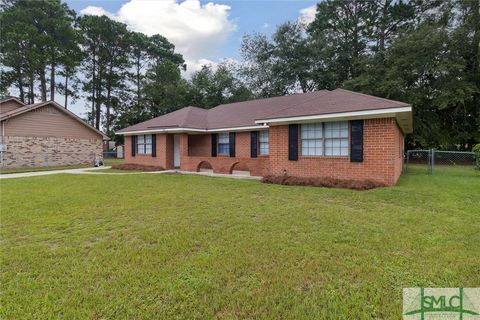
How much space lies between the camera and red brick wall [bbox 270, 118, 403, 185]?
374 inches

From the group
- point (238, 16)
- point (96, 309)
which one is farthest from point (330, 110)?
point (96, 309)

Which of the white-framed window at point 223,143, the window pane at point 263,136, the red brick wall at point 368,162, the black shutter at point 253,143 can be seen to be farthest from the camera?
the white-framed window at point 223,143

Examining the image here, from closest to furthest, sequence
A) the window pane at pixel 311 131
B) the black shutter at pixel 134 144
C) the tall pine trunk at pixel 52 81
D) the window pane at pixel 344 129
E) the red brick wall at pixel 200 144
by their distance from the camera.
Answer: the window pane at pixel 344 129, the window pane at pixel 311 131, the red brick wall at pixel 200 144, the black shutter at pixel 134 144, the tall pine trunk at pixel 52 81

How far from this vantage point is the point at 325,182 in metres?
10.0

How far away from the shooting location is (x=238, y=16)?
12.8 m

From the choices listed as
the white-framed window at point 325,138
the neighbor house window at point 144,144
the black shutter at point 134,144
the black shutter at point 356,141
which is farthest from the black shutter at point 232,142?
the black shutter at point 356,141

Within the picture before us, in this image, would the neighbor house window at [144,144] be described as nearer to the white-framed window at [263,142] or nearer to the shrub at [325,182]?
the white-framed window at [263,142]

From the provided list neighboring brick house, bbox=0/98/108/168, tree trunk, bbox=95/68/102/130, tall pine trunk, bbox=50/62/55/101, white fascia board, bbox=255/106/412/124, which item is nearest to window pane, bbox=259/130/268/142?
white fascia board, bbox=255/106/412/124

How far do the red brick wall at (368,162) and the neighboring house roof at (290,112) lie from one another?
1.65ft

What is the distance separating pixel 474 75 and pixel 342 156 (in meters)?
20.6

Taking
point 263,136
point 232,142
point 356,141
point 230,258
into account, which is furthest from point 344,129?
point 230,258

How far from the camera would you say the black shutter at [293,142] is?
11.3 m

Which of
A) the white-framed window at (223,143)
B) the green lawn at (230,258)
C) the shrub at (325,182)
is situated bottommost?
the green lawn at (230,258)

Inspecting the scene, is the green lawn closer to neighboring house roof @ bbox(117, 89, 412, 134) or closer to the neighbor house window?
neighboring house roof @ bbox(117, 89, 412, 134)
